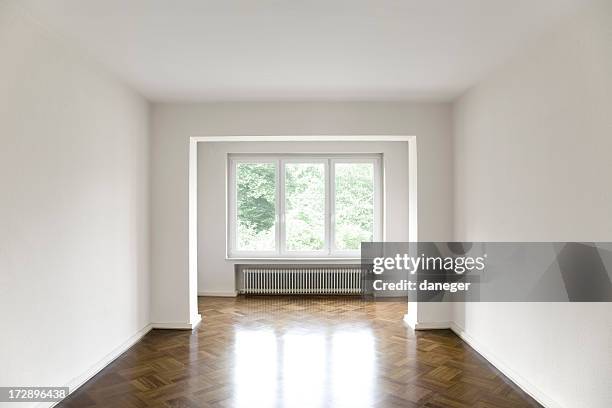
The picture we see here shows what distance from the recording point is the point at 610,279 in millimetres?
2387

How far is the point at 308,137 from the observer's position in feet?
15.5

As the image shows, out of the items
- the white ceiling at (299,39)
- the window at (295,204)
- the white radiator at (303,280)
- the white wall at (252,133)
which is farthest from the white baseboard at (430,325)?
the white ceiling at (299,39)

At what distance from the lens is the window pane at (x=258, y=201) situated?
6.55m

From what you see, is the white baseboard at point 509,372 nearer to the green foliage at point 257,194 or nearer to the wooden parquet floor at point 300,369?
the wooden parquet floor at point 300,369

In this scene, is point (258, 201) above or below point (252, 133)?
below

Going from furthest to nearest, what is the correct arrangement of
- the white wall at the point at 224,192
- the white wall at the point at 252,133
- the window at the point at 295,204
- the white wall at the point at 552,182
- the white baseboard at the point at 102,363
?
1. the window at the point at 295,204
2. the white wall at the point at 224,192
3. the white wall at the point at 252,133
4. the white baseboard at the point at 102,363
5. the white wall at the point at 552,182

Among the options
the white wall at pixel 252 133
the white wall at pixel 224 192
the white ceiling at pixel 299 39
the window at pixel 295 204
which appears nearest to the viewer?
the white ceiling at pixel 299 39

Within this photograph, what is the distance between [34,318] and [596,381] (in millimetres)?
3512

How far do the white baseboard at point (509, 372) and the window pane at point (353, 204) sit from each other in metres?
2.33

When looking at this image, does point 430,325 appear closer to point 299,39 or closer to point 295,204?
point 295,204

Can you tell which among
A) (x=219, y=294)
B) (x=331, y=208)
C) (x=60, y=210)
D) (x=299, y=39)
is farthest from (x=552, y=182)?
(x=219, y=294)

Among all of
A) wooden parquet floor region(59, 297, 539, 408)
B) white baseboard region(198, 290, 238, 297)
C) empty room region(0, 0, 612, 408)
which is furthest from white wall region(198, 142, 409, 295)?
wooden parquet floor region(59, 297, 539, 408)

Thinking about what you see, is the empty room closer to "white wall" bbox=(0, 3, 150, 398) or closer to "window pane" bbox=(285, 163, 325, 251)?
"white wall" bbox=(0, 3, 150, 398)

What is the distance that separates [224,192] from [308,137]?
2.18 meters
